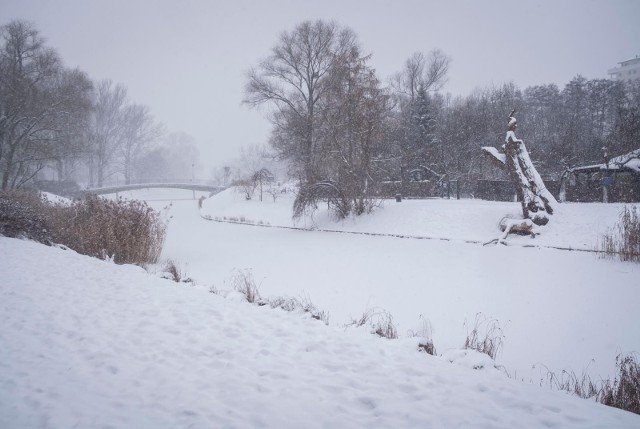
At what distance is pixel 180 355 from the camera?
11.3 ft

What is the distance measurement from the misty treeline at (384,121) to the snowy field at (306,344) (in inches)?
355

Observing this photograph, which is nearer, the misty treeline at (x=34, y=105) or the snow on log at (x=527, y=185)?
the snow on log at (x=527, y=185)

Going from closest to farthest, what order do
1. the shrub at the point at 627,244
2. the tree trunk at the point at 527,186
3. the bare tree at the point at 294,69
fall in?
the shrub at the point at 627,244 < the tree trunk at the point at 527,186 < the bare tree at the point at 294,69

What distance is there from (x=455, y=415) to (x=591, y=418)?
1045mm

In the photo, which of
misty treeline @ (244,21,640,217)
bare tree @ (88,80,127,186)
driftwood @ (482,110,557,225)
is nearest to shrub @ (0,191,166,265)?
misty treeline @ (244,21,640,217)

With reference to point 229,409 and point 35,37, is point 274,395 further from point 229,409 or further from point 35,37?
point 35,37

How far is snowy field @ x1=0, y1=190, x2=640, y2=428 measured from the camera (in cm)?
256

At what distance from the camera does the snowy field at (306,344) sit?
2.56 metres

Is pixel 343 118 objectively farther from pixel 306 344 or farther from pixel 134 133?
pixel 134 133

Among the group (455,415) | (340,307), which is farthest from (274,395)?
(340,307)

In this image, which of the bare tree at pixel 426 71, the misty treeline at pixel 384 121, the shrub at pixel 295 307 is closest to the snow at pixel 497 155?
the misty treeline at pixel 384 121

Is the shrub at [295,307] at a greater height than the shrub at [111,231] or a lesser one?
lesser

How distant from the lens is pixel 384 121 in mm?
18000

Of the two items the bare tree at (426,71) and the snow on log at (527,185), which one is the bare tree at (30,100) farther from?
the bare tree at (426,71)
